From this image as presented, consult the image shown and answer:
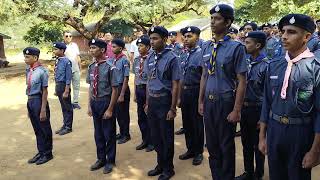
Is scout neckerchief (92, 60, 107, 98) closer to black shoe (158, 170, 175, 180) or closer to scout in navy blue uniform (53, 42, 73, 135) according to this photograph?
black shoe (158, 170, 175, 180)

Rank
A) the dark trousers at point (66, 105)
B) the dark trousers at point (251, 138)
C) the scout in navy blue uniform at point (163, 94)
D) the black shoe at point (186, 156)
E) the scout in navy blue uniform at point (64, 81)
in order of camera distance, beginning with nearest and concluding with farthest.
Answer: the dark trousers at point (251, 138), the scout in navy blue uniform at point (163, 94), the black shoe at point (186, 156), the scout in navy blue uniform at point (64, 81), the dark trousers at point (66, 105)

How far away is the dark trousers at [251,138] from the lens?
4.86 meters

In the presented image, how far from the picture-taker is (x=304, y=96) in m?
3.02

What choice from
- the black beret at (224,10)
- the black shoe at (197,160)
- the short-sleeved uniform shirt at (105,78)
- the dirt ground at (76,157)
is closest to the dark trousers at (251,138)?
the dirt ground at (76,157)

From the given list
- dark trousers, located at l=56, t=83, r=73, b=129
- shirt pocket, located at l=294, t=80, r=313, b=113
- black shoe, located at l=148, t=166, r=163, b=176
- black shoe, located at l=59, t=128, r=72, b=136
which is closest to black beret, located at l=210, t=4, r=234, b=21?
shirt pocket, located at l=294, t=80, r=313, b=113

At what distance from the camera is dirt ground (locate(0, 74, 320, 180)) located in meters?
5.64

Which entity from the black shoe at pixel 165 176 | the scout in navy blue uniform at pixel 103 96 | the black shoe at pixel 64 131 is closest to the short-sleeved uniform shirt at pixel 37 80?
the scout in navy blue uniform at pixel 103 96

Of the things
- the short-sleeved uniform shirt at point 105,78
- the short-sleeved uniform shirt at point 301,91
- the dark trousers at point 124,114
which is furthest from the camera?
the dark trousers at point 124,114

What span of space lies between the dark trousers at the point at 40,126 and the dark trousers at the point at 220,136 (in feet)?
10.6

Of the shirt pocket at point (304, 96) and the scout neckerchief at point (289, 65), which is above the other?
the scout neckerchief at point (289, 65)

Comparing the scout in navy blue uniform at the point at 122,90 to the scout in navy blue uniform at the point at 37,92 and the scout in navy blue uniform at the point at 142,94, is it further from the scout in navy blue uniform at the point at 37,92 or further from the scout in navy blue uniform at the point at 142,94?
the scout in navy blue uniform at the point at 37,92

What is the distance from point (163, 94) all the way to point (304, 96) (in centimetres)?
242

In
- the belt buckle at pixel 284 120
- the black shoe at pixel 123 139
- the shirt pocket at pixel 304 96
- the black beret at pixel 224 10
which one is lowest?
the black shoe at pixel 123 139

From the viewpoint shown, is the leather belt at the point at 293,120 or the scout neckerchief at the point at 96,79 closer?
the leather belt at the point at 293,120
